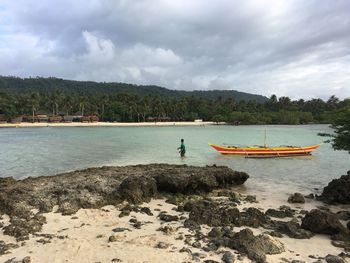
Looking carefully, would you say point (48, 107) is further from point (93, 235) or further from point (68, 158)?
point (93, 235)

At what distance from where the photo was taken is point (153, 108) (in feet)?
446

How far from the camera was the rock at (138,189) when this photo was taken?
40.3 feet

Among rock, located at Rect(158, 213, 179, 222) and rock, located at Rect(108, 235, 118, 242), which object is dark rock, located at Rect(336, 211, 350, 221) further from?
rock, located at Rect(108, 235, 118, 242)

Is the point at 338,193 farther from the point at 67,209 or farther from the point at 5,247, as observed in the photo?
the point at 5,247

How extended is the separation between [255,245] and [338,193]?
25.0 ft

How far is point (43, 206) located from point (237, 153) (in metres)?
23.3

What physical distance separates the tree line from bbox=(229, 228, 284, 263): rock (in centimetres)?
12066

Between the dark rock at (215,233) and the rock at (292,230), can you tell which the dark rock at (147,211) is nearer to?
the dark rock at (215,233)

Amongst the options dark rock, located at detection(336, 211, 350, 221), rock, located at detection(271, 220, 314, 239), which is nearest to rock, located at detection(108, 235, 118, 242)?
rock, located at detection(271, 220, 314, 239)

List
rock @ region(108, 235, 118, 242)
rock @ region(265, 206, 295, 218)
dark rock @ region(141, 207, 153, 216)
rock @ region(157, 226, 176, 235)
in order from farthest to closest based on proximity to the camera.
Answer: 1. rock @ region(265, 206, 295, 218)
2. dark rock @ region(141, 207, 153, 216)
3. rock @ region(157, 226, 176, 235)
4. rock @ region(108, 235, 118, 242)

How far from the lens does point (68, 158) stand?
30.0 m

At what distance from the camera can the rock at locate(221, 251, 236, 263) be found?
7.44 meters

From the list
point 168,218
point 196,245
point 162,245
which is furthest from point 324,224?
point 162,245

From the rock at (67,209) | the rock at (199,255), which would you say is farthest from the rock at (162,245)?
the rock at (67,209)
